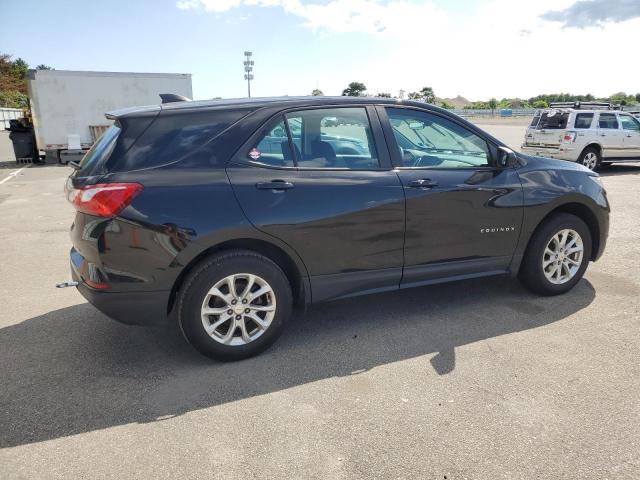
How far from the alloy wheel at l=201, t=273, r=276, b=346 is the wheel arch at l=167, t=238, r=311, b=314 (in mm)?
197

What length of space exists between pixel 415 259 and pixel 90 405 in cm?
240

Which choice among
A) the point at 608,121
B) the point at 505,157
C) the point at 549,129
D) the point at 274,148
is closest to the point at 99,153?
the point at 274,148

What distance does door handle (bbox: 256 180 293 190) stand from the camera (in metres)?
3.32

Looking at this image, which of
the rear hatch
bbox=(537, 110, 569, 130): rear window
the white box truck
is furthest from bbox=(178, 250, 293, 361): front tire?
the white box truck

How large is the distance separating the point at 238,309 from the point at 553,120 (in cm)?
1301

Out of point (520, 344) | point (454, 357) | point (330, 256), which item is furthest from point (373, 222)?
point (520, 344)

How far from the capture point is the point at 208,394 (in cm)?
307

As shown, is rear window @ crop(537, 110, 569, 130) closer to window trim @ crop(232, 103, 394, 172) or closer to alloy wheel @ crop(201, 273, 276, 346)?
window trim @ crop(232, 103, 394, 172)

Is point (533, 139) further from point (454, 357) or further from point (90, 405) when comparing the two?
point (90, 405)

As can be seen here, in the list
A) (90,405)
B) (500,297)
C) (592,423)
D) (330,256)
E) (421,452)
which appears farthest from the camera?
(500,297)

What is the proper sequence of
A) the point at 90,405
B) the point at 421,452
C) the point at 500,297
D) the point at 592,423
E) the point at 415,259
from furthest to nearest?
the point at 500,297 → the point at 415,259 → the point at 90,405 → the point at 592,423 → the point at 421,452

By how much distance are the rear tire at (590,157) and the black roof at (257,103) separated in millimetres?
11445

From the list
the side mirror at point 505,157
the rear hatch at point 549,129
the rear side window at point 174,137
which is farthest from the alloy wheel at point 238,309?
the rear hatch at point 549,129

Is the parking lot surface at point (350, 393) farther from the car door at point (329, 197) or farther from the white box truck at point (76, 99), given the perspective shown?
the white box truck at point (76, 99)
